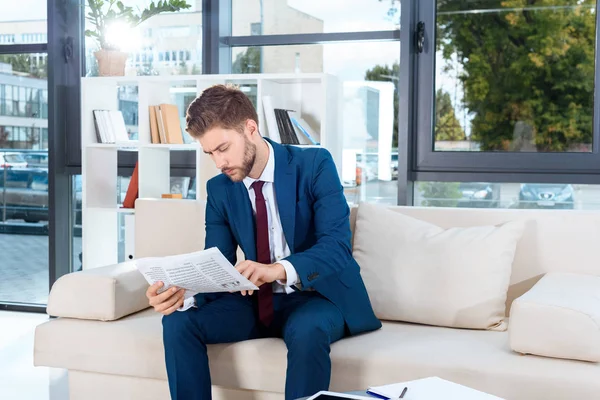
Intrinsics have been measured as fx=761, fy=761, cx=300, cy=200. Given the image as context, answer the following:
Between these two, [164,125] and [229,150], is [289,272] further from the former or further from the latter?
[164,125]

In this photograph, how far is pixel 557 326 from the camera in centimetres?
217

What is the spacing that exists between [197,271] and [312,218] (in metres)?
0.55

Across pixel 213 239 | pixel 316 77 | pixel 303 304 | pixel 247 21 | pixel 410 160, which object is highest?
pixel 247 21

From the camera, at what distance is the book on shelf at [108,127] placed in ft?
14.2

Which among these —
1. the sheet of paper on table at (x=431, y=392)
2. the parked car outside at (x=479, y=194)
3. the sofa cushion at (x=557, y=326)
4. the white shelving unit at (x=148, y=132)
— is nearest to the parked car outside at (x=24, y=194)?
the white shelving unit at (x=148, y=132)

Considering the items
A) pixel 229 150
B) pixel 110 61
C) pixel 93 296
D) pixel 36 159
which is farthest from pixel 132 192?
pixel 229 150

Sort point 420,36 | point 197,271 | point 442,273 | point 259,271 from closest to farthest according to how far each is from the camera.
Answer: point 197,271 < point 259,271 < point 442,273 < point 420,36

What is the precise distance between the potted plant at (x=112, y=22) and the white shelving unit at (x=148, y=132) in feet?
0.30

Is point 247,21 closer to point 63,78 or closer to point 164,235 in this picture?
point 63,78

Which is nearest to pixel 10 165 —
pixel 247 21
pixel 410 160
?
pixel 247 21

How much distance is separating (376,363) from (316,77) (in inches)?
77.2

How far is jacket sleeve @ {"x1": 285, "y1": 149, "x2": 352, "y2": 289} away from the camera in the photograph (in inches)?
90.5

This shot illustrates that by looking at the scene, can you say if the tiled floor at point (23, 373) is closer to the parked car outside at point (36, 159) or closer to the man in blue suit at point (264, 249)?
the parked car outside at point (36, 159)

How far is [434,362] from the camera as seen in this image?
2.24 metres
